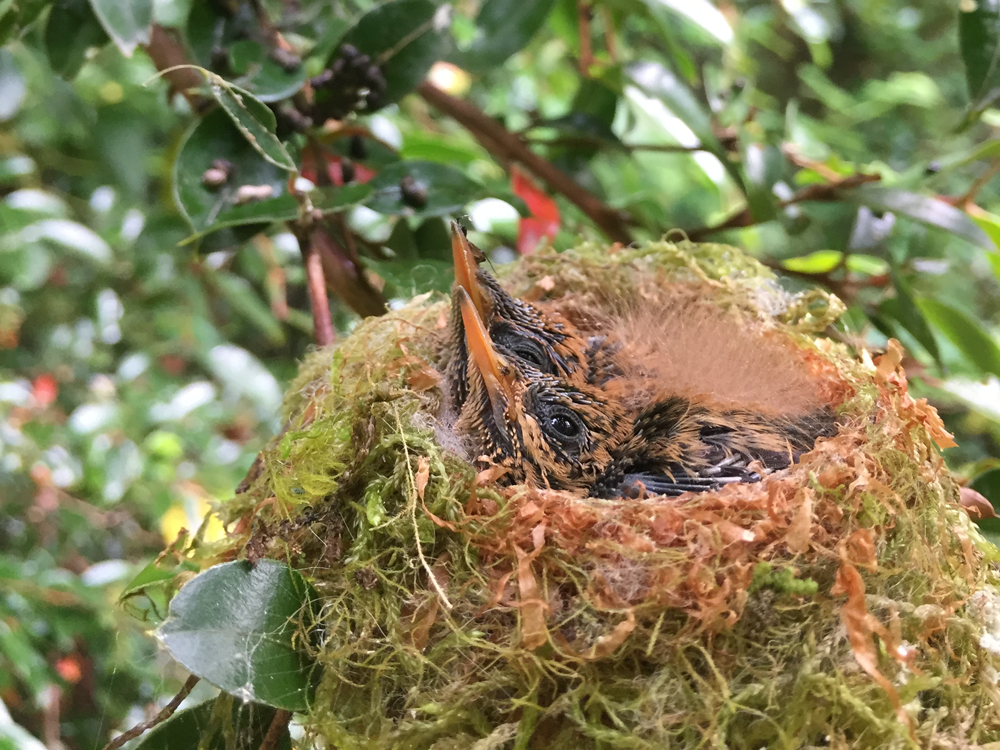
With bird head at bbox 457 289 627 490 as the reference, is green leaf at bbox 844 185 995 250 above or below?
above

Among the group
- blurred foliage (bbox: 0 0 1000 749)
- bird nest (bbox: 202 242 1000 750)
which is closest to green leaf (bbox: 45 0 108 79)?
blurred foliage (bbox: 0 0 1000 749)

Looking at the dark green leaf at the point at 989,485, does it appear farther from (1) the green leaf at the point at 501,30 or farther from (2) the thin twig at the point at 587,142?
(1) the green leaf at the point at 501,30

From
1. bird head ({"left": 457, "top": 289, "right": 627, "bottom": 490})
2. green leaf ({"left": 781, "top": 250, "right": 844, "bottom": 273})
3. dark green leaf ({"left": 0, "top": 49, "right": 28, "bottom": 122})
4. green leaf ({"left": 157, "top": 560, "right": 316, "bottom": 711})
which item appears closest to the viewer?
green leaf ({"left": 157, "top": 560, "right": 316, "bottom": 711})

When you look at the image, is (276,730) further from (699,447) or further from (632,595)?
(699,447)

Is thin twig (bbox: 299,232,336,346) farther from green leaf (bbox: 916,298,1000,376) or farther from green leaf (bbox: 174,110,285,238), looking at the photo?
green leaf (bbox: 916,298,1000,376)

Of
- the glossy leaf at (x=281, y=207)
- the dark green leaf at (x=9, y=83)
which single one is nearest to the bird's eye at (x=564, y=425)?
the glossy leaf at (x=281, y=207)

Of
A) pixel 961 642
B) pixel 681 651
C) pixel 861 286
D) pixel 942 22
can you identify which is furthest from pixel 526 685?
pixel 942 22
